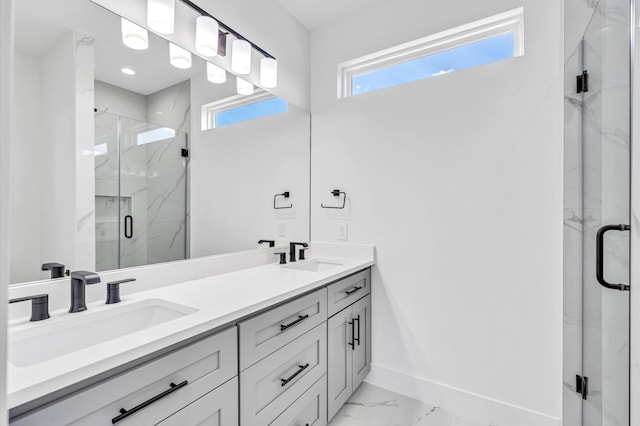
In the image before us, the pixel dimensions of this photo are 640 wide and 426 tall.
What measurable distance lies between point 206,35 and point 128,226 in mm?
1074

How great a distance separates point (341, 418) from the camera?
1.79 m

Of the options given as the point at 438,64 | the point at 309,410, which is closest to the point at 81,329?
the point at 309,410

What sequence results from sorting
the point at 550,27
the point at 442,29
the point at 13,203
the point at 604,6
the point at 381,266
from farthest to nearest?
the point at 381,266 → the point at 442,29 → the point at 550,27 → the point at 604,6 → the point at 13,203

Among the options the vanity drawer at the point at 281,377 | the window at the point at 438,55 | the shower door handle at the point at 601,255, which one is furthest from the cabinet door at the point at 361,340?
the window at the point at 438,55

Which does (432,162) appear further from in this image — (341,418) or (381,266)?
(341,418)

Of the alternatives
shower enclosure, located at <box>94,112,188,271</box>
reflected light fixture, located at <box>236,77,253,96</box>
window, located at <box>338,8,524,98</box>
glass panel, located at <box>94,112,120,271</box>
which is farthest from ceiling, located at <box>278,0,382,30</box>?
glass panel, located at <box>94,112,120,271</box>

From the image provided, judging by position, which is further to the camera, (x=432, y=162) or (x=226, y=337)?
(x=432, y=162)

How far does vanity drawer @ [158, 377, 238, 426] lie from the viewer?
89 centimetres

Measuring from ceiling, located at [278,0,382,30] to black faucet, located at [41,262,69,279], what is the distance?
2.15m

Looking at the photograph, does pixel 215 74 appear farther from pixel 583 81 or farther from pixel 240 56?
pixel 583 81

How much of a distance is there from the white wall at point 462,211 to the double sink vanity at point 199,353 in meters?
0.41

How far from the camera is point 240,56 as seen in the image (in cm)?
184

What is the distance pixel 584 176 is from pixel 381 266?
1224 millimetres

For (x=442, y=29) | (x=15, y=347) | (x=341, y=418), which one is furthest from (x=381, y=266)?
(x=15, y=347)
